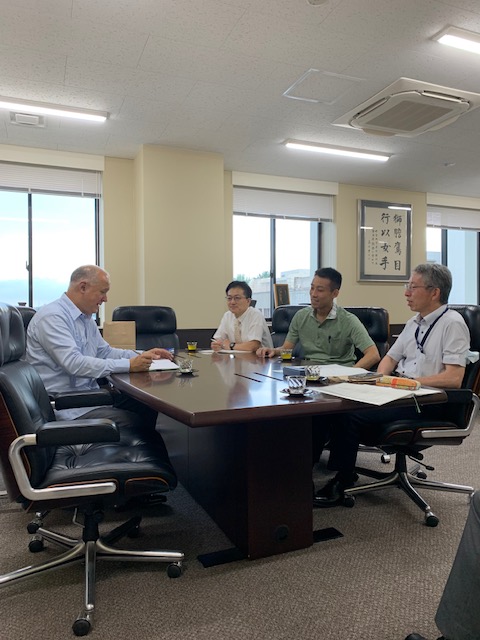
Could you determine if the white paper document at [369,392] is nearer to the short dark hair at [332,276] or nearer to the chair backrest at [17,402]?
the chair backrest at [17,402]

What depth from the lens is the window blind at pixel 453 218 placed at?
7.09 m

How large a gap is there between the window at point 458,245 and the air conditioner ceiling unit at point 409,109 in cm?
326

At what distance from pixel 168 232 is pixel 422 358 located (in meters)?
3.28

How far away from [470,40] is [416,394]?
2.51 metres

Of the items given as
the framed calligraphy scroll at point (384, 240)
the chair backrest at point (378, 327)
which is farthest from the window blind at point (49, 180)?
the framed calligraphy scroll at point (384, 240)

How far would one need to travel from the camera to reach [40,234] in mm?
5172

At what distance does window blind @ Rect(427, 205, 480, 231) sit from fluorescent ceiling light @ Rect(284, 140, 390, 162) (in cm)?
214

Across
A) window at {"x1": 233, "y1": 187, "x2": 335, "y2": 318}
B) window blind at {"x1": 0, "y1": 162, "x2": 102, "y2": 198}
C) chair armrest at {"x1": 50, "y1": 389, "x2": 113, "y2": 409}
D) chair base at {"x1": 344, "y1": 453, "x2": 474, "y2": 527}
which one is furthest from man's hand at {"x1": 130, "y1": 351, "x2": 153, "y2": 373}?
window at {"x1": 233, "y1": 187, "x2": 335, "y2": 318}

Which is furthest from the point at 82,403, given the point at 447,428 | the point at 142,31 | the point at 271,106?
the point at 271,106

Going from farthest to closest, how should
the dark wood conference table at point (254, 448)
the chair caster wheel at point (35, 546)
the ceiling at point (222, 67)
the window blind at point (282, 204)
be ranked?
the window blind at point (282, 204) < the ceiling at point (222, 67) < the chair caster wheel at point (35, 546) < the dark wood conference table at point (254, 448)

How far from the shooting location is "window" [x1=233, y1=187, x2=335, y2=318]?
6.00m

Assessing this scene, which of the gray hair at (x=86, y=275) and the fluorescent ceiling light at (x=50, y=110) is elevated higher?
the fluorescent ceiling light at (x=50, y=110)

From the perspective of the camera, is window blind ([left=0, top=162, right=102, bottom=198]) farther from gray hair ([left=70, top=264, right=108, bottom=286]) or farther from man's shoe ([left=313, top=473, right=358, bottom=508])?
man's shoe ([left=313, top=473, right=358, bottom=508])

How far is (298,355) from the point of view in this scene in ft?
10.7
